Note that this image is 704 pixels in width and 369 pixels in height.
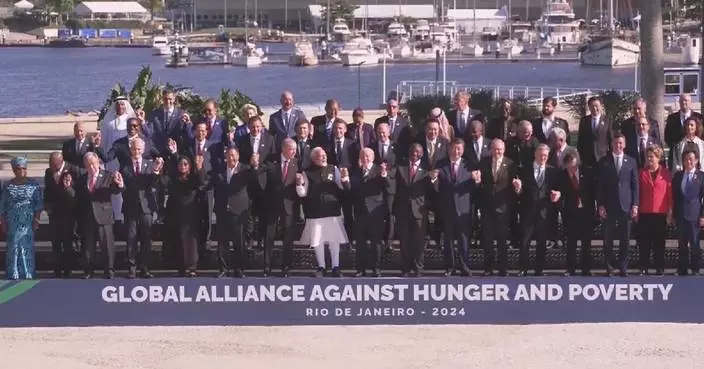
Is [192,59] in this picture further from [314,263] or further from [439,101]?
[314,263]

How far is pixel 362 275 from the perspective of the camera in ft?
50.6

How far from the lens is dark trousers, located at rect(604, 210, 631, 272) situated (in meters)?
15.1

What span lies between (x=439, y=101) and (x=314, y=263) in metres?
13.1

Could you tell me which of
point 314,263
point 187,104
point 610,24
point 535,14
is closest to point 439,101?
point 187,104

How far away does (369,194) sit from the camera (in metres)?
15.3

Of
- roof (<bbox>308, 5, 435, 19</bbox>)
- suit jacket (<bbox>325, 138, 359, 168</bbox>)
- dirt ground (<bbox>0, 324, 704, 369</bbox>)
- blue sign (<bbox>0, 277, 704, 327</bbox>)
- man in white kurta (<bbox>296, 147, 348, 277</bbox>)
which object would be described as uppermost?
roof (<bbox>308, 5, 435, 19</bbox>)

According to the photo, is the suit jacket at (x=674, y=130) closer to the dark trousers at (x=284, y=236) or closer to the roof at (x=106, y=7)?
the dark trousers at (x=284, y=236)

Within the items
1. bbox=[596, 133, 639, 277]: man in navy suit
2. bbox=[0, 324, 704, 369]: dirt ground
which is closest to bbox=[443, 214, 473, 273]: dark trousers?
bbox=[0, 324, 704, 369]: dirt ground

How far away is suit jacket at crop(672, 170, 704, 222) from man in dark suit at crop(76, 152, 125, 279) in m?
6.34

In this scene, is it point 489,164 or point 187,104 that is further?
point 187,104

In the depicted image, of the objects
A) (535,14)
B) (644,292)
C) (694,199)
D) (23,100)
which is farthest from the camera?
(535,14)

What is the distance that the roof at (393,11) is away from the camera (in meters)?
128

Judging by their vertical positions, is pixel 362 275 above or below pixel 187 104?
below

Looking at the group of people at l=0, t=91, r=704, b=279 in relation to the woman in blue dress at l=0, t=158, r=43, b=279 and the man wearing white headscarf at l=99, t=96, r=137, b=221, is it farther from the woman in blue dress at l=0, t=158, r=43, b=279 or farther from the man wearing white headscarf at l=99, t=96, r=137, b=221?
the man wearing white headscarf at l=99, t=96, r=137, b=221
